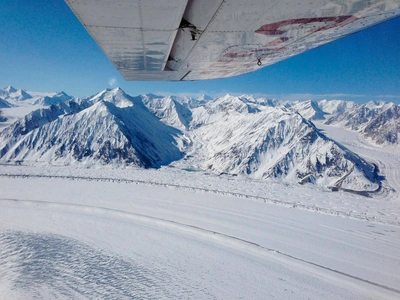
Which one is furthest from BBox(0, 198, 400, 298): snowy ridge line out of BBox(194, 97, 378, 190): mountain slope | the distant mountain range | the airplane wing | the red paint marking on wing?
BBox(194, 97, 378, 190): mountain slope

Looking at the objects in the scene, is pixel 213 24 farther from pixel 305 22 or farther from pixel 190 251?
pixel 190 251

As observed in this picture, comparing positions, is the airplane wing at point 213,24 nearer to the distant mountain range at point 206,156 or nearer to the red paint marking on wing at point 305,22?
the red paint marking on wing at point 305,22

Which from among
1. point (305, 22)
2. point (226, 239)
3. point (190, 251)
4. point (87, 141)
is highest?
point (305, 22)

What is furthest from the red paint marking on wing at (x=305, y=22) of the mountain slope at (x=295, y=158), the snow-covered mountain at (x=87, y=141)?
the snow-covered mountain at (x=87, y=141)

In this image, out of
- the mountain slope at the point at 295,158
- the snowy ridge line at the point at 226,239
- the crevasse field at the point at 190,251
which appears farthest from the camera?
the mountain slope at the point at 295,158

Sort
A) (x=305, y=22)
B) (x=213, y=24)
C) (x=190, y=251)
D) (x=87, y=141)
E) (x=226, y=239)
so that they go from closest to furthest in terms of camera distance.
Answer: (x=213, y=24)
(x=305, y=22)
(x=190, y=251)
(x=226, y=239)
(x=87, y=141)

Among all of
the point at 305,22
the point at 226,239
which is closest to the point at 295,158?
the point at 226,239

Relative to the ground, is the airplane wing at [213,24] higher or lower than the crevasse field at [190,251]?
higher

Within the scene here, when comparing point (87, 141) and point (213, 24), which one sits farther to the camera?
point (87, 141)
